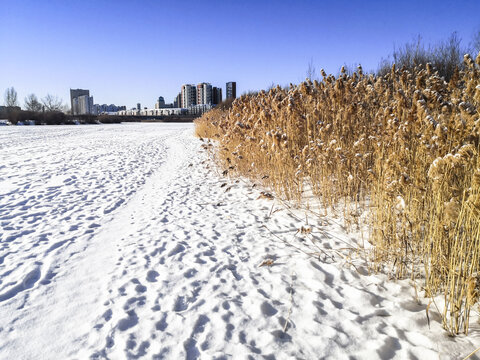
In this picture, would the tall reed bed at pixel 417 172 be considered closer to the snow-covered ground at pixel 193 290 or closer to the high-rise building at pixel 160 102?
the snow-covered ground at pixel 193 290

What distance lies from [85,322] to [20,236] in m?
1.92

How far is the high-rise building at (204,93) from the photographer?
104062mm

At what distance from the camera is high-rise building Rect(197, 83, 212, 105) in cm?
10406

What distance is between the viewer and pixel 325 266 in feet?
8.37

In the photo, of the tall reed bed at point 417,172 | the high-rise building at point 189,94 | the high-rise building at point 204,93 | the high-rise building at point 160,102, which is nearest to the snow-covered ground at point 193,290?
the tall reed bed at point 417,172

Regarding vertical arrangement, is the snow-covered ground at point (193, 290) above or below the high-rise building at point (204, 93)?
below

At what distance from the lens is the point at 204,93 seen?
106438 millimetres

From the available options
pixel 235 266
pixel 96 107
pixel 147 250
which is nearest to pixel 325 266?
pixel 235 266

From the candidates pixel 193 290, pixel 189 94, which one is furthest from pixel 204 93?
pixel 193 290

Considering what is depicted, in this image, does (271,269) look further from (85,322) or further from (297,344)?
(85,322)

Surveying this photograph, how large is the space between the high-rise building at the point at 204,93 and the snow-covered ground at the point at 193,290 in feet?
338

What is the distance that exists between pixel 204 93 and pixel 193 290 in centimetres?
11001

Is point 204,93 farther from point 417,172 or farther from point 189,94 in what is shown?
point 417,172

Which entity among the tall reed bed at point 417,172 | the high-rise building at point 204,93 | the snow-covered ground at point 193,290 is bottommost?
the snow-covered ground at point 193,290
